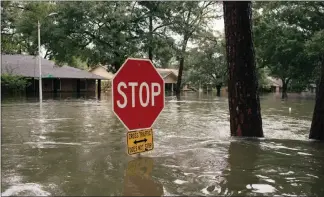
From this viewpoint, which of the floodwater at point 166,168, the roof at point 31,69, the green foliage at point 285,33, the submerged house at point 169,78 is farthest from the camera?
the submerged house at point 169,78

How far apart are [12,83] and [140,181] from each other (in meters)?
32.5

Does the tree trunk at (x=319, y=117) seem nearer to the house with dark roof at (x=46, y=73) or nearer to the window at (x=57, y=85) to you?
the house with dark roof at (x=46, y=73)

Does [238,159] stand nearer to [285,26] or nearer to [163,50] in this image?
[163,50]

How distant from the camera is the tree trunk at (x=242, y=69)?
7.37 metres

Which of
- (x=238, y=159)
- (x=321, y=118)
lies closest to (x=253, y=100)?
(x=321, y=118)

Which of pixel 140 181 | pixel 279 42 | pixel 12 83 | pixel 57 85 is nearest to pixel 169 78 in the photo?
pixel 57 85

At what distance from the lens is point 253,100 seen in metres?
7.48

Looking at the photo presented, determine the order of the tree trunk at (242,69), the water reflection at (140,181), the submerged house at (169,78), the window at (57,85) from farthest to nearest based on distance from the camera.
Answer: the submerged house at (169,78), the window at (57,85), the tree trunk at (242,69), the water reflection at (140,181)

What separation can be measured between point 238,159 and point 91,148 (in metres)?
2.61

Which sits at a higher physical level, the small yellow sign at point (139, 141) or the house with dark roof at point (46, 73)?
the house with dark roof at point (46, 73)

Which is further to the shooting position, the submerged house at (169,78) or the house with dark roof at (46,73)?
the submerged house at (169,78)

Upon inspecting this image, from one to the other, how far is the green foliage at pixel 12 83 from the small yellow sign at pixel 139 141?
31564mm

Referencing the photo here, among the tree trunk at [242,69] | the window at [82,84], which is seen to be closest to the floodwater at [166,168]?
the tree trunk at [242,69]

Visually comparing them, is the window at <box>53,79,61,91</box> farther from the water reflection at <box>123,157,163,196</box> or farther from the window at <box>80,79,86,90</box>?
the water reflection at <box>123,157,163,196</box>
